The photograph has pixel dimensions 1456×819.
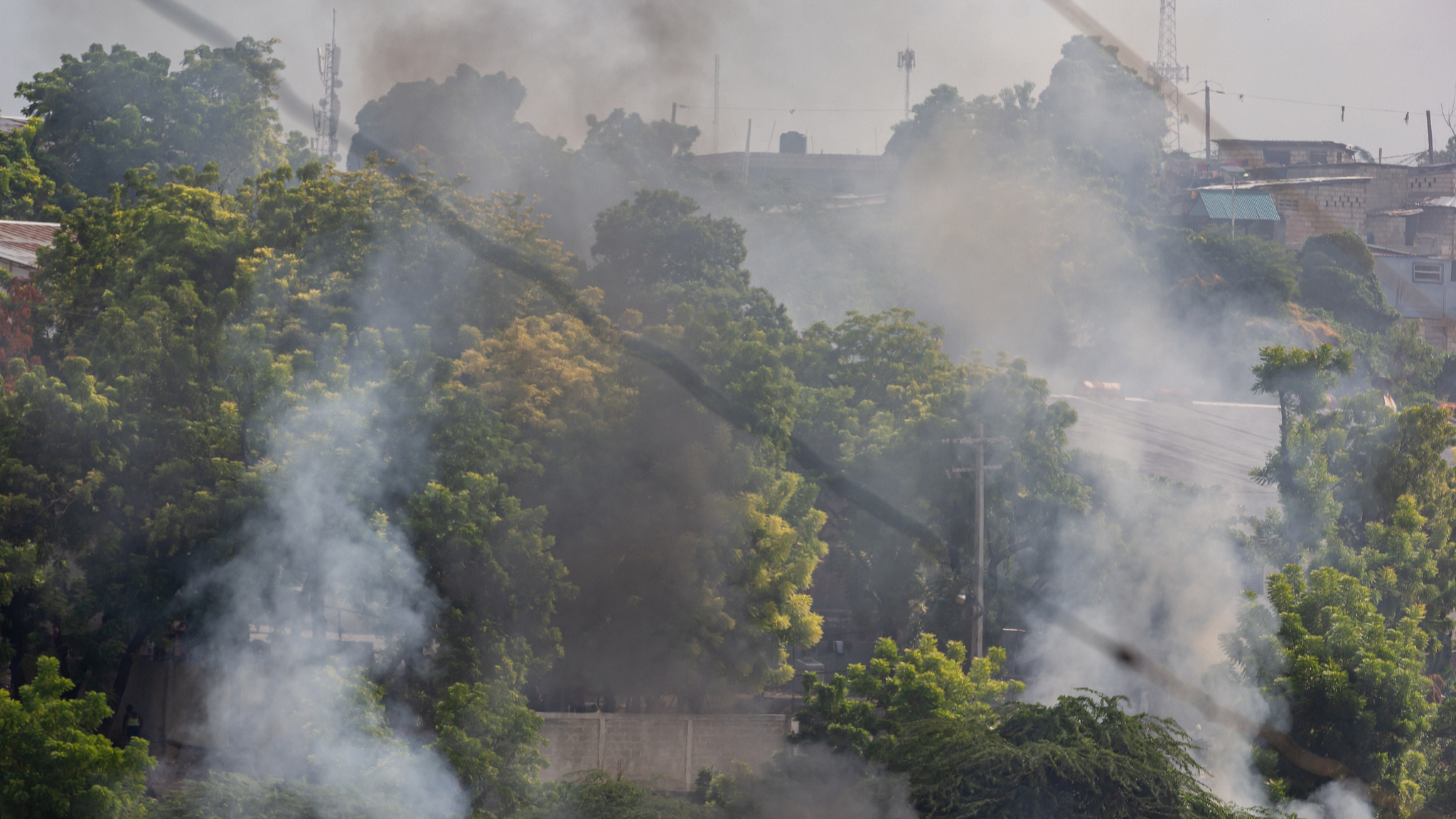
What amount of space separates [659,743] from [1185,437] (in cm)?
1957

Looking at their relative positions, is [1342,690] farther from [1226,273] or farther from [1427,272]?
[1427,272]

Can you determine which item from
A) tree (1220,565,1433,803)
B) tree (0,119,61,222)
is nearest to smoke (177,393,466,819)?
tree (1220,565,1433,803)

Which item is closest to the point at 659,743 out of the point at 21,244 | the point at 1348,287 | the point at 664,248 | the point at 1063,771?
the point at 1063,771

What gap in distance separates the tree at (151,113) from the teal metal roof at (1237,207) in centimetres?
3738

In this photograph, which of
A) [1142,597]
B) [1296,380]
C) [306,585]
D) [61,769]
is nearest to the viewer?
[61,769]

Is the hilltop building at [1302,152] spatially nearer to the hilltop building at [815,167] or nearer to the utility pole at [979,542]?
the hilltop building at [815,167]

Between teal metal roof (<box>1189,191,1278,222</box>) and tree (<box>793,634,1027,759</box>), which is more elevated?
teal metal roof (<box>1189,191,1278,222</box>)

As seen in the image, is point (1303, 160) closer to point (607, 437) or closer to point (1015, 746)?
point (607, 437)

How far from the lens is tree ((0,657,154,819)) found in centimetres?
1226

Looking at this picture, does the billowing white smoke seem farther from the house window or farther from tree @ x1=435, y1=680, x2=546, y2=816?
the house window

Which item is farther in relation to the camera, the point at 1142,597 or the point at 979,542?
the point at 1142,597

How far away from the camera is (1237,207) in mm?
56312

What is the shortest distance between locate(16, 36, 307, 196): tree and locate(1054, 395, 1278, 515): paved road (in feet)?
78.6

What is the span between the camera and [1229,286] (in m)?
49.6
